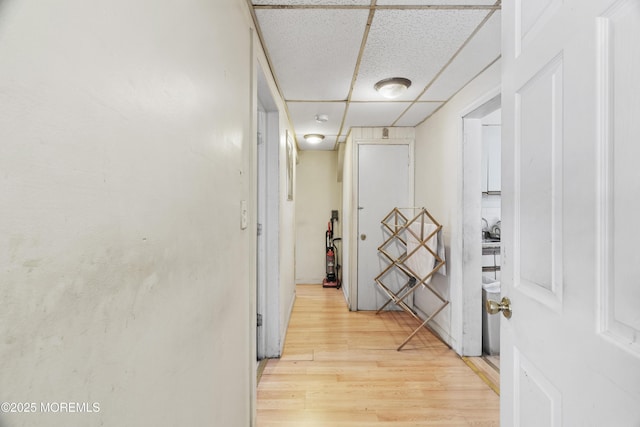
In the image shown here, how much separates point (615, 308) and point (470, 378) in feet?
6.90

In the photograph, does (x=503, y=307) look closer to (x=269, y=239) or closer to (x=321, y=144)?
(x=269, y=239)

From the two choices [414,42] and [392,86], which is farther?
[392,86]

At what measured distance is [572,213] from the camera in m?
0.65

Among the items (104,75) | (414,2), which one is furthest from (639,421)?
(414,2)

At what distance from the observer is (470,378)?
88.7 inches

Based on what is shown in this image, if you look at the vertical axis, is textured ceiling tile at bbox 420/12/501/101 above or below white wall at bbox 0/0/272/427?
above

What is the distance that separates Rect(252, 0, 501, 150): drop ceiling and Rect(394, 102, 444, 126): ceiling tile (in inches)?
1.1

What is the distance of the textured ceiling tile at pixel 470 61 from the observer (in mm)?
1779

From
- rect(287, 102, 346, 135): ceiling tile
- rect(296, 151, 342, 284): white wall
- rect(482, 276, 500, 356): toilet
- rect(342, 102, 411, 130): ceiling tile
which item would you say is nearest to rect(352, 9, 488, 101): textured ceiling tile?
rect(342, 102, 411, 130): ceiling tile

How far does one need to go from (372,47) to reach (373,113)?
1325mm

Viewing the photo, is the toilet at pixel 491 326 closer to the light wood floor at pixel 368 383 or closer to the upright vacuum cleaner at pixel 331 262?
the light wood floor at pixel 368 383

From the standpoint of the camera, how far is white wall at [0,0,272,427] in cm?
37

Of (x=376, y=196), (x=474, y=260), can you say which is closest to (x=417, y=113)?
(x=376, y=196)

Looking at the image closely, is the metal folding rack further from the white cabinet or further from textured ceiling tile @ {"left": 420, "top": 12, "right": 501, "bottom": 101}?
textured ceiling tile @ {"left": 420, "top": 12, "right": 501, "bottom": 101}
